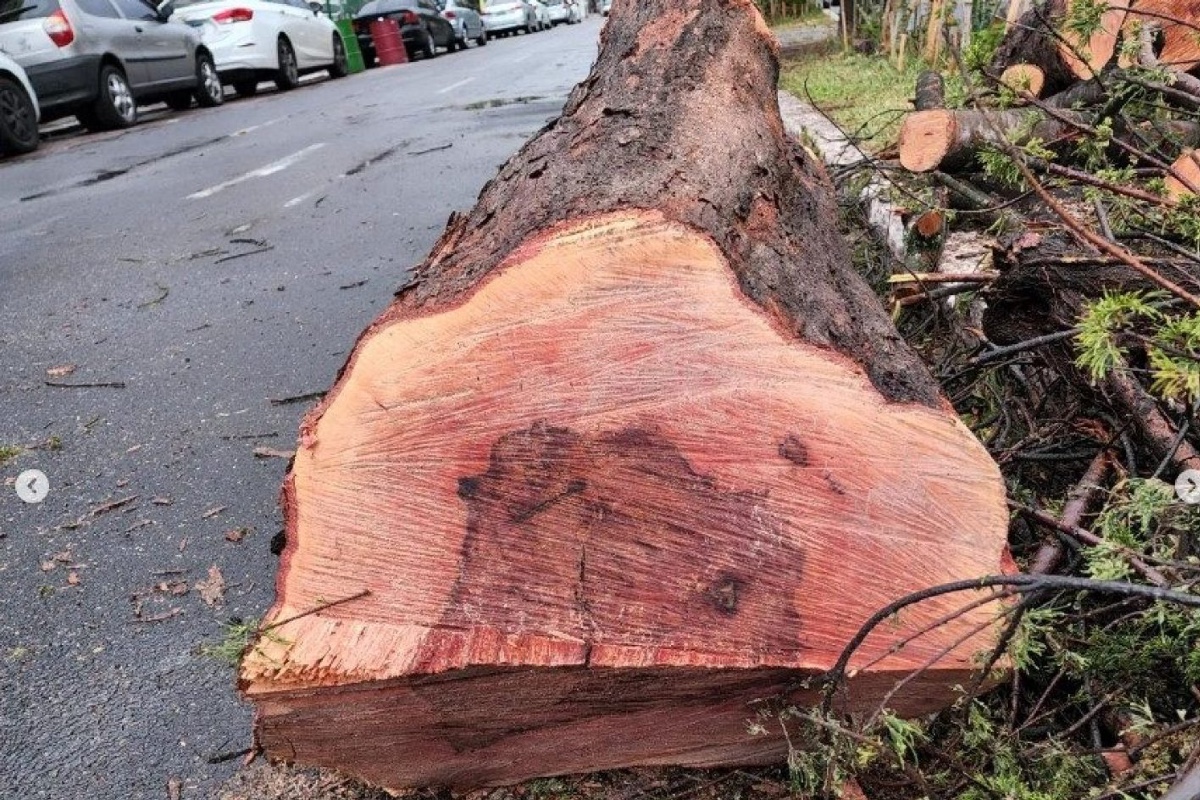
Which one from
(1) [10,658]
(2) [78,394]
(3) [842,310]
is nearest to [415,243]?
(2) [78,394]

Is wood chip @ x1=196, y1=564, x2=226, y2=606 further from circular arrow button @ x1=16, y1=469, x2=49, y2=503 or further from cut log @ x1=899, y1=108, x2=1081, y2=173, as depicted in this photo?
cut log @ x1=899, y1=108, x2=1081, y2=173

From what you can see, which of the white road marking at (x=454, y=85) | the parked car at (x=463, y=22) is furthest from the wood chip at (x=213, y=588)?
the parked car at (x=463, y=22)

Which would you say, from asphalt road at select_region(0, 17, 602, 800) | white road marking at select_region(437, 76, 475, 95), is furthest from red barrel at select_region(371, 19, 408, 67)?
asphalt road at select_region(0, 17, 602, 800)

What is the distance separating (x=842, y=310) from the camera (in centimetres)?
178

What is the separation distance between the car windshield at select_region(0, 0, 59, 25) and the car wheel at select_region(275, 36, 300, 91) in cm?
404

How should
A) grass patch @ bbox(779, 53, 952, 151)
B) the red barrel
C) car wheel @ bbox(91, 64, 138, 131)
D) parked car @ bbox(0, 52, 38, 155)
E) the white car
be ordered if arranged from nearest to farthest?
grass patch @ bbox(779, 53, 952, 151) < parked car @ bbox(0, 52, 38, 155) < car wheel @ bbox(91, 64, 138, 131) < the white car < the red barrel

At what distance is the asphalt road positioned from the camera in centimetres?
188

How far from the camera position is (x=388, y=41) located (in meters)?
17.9

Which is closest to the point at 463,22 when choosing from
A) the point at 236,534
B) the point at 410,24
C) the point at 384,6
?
the point at 410,24

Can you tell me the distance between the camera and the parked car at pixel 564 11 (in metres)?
33.8

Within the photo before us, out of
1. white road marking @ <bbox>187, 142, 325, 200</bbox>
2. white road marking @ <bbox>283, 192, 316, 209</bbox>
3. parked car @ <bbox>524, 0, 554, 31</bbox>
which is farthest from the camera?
parked car @ <bbox>524, 0, 554, 31</bbox>

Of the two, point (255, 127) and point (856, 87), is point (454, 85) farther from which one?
point (856, 87)

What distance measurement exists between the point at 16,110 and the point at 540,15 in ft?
79.6

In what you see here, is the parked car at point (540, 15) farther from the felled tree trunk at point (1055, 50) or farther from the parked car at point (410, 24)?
the felled tree trunk at point (1055, 50)
